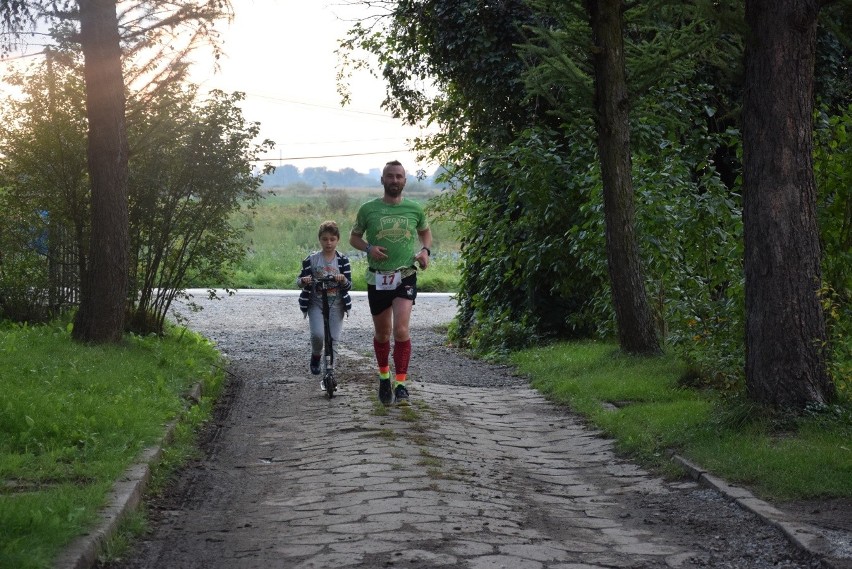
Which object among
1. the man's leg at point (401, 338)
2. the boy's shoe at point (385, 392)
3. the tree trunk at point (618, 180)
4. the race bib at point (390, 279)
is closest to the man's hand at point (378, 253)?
the race bib at point (390, 279)

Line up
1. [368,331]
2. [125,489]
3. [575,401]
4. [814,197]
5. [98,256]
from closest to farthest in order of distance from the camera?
[125,489] → [814,197] → [575,401] → [98,256] → [368,331]

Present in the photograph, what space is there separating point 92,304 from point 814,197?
8.61 metres

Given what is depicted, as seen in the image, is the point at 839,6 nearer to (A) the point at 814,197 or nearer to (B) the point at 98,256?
(A) the point at 814,197

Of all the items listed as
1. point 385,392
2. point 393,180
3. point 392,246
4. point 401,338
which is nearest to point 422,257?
point 392,246

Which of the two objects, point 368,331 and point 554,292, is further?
point 368,331

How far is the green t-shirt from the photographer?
10.6 m

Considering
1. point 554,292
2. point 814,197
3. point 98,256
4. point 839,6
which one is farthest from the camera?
point 554,292

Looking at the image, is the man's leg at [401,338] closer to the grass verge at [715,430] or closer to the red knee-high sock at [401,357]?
the red knee-high sock at [401,357]

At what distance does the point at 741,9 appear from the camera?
30.8 ft

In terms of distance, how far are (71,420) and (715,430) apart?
485cm

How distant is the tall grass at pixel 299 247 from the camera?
137ft

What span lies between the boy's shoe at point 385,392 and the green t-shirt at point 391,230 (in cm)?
100

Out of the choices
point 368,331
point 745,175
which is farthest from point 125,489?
point 368,331

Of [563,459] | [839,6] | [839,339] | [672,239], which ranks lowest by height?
[563,459]
